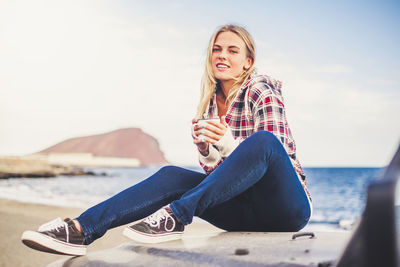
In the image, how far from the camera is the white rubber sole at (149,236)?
5.68 ft

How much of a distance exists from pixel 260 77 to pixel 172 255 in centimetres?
117

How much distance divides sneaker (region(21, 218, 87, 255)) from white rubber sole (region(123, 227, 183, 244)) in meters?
0.23

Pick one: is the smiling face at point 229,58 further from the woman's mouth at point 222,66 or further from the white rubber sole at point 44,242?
the white rubber sole at point 44,242

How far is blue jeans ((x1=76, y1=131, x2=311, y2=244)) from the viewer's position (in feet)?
5.64

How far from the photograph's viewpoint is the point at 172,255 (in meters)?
1.64

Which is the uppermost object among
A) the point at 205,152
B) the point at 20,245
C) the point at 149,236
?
the point at 205,152

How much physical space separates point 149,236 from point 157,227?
6 cm

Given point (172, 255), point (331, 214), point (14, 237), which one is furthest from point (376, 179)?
point (331, 214)

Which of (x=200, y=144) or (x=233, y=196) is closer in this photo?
(x=233, y=196)

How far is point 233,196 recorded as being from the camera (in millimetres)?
1766

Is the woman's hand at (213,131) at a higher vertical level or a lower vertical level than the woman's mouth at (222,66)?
lower

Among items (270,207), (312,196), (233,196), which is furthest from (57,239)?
(312,196)

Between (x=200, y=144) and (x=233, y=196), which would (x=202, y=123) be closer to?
(x=200, y=144)

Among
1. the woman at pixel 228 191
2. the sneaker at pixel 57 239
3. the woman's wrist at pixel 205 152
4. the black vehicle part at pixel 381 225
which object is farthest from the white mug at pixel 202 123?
the black vehicle part at pixel 381 225
